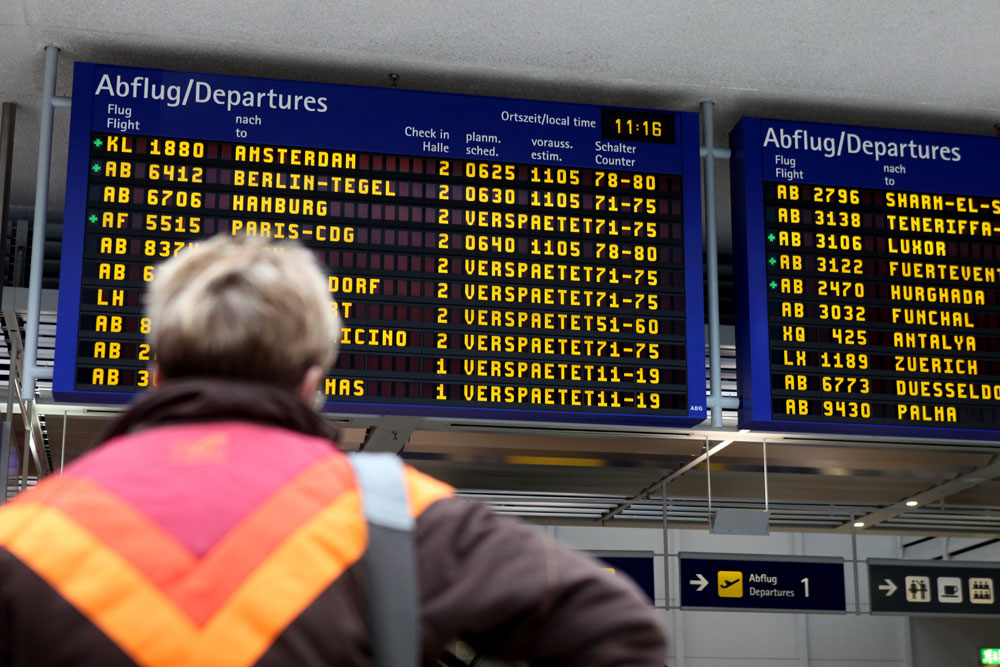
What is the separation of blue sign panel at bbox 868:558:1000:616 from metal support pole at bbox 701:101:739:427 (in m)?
4.49

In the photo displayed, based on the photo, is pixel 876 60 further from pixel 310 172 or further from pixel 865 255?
pixel 310 172

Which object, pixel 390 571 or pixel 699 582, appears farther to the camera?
pixel 699 582

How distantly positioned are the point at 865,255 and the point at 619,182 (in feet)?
4.47

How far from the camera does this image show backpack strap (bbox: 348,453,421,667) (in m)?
1.45

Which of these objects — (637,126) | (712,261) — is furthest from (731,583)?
(637,126)

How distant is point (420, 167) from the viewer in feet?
22.1

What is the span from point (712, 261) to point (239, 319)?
5742 millimetres

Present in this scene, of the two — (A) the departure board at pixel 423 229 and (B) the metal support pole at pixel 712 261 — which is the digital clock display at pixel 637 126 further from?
(B) the metal support pole at pixel 712 261

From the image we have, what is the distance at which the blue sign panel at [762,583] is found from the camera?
1039 centimetres

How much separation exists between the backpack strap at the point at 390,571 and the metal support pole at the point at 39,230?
499 centimetres

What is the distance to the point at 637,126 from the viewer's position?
6.98 m

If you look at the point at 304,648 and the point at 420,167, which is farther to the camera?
the point at 420,167

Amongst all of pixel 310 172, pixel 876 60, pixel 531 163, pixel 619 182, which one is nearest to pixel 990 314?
pixel 876 60

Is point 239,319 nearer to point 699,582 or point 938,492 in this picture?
point 699,582
